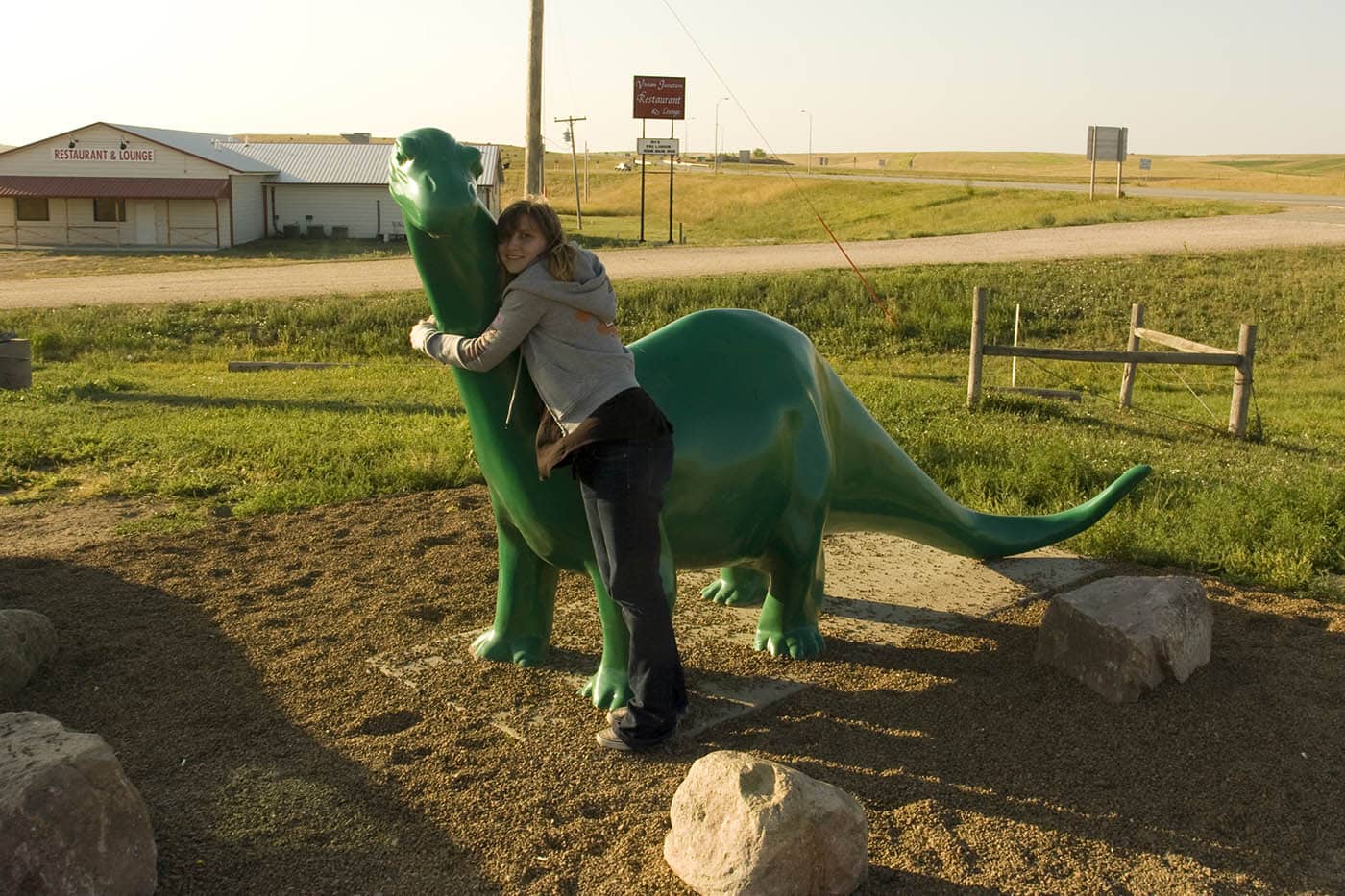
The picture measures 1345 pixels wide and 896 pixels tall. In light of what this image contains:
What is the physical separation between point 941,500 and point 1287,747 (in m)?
1.52

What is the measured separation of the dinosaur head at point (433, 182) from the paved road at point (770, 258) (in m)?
14.1

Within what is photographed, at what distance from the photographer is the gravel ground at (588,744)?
2988 millimetres

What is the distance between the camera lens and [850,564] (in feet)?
18.2

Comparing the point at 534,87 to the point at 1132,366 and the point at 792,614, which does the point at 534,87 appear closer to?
the point at 1132,366

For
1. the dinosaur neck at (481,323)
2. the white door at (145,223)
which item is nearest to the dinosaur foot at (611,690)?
the dinosaur neck at (481,323)

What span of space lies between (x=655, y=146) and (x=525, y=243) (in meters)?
30.4

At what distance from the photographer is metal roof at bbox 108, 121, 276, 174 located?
30297 mm

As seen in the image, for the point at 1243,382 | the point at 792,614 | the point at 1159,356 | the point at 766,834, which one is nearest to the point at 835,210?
the point at 1159,356

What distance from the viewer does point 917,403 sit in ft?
32.5

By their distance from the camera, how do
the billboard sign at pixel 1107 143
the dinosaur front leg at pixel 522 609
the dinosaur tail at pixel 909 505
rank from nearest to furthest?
1. the dinosaur front leg at pixel 522 609
2. the dinosaur tail at pixel 909 505
3. the billboard sign at pixel 1107 143

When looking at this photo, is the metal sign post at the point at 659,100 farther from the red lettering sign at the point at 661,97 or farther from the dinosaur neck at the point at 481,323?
the dinosaur neck at the point at 481,323

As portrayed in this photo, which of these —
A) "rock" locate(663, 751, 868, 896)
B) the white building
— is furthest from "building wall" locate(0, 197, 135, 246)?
"rock" locate(663, 751, 868, 896)

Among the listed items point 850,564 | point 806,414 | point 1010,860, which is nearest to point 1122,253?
point 850,564

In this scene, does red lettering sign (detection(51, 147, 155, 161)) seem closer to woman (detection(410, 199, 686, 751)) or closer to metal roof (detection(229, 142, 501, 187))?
metal roof (detection(229, 142, 501, 187))
